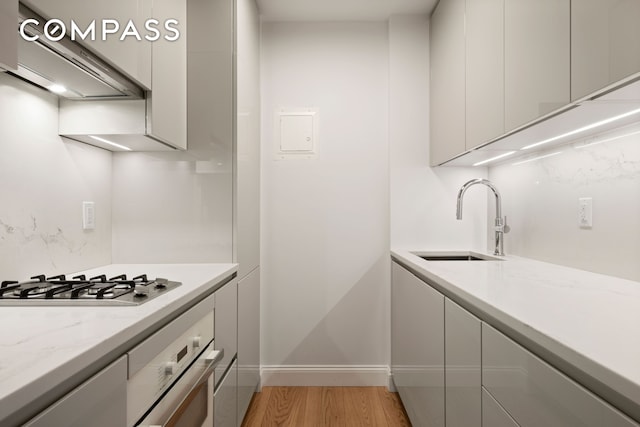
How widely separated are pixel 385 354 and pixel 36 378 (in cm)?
235

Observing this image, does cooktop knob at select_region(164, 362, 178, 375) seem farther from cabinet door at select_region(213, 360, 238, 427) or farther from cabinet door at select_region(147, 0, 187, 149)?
cabinet door at select_region(147, 0, 187, 149)

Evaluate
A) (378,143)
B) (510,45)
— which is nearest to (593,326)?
(510,45)

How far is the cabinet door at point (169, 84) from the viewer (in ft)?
4.89

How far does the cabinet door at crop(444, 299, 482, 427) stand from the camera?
1082mm

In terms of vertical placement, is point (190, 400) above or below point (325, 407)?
above

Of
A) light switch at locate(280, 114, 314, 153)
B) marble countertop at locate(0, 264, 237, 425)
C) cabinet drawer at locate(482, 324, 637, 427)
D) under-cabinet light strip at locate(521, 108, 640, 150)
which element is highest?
light switch at locate(280, 114, 314, 153)

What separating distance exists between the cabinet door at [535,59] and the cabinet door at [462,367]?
0.70 meters

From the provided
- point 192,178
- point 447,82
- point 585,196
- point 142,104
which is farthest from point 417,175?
point 142,104

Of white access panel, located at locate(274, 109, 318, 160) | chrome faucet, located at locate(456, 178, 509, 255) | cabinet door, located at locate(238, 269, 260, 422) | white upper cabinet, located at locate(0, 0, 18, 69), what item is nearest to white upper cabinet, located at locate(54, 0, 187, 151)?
white upper cabinet, located at locate(0, 0, 18, 69)

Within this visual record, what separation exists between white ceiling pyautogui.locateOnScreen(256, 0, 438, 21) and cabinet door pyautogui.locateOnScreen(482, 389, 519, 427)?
88.7 inches

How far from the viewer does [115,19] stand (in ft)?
4.09

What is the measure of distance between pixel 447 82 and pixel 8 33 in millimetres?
1972

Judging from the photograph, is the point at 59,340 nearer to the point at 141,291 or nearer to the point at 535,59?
the point at 141,291

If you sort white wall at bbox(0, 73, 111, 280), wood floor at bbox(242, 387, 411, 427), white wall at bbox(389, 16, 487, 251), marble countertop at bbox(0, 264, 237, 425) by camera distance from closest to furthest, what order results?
marble countertop at bbox(0, 264, 237, 425), white wall at bbox(0, 73, 111, 280), wood floor at bbox(242, 387, 411, 427), white wall at bbox(389, 16, 487, 251)
